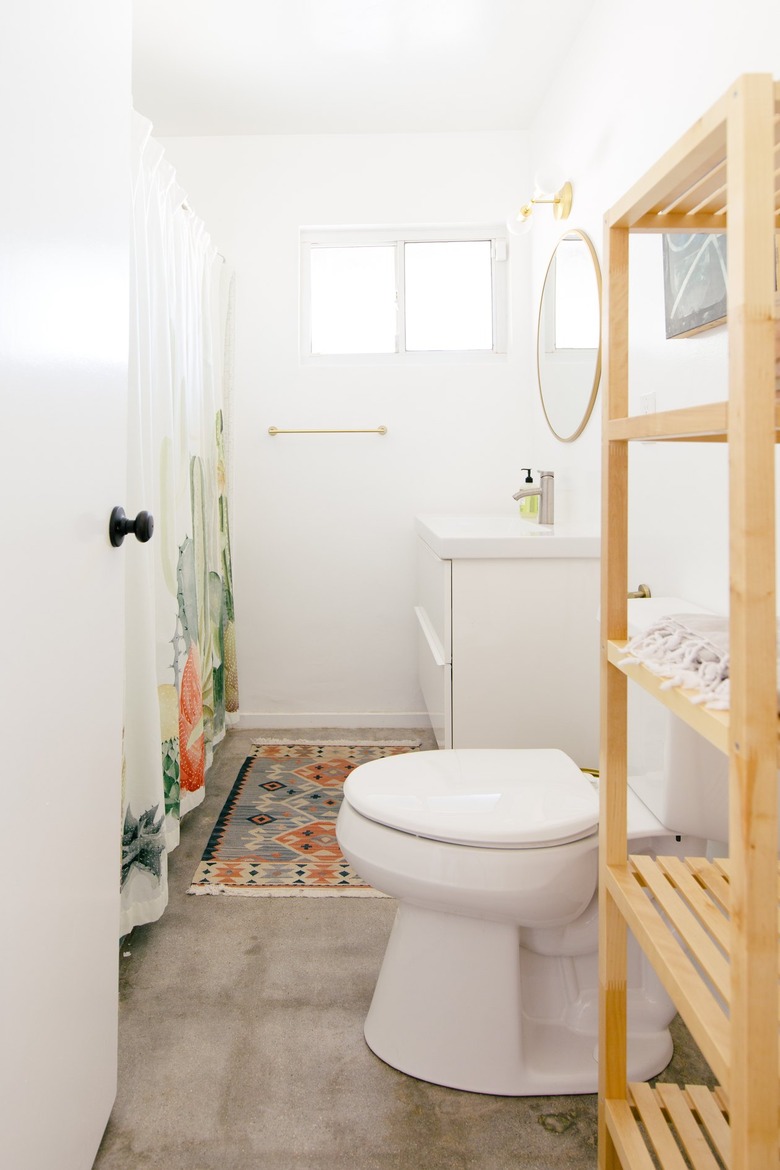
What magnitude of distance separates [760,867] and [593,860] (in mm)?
667

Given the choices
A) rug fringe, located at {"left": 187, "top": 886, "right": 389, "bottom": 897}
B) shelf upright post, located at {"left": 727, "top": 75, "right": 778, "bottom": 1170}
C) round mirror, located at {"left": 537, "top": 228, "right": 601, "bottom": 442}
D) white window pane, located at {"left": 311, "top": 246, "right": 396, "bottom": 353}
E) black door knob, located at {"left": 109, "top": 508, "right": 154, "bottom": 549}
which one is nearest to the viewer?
shelf upright post, located at {"left": 727, "top": 75, "right": 778, "bottom": 1170}

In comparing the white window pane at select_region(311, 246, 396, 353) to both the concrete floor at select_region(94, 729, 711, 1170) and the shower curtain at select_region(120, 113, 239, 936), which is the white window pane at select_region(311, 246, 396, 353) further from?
the concrete floor at select_region(94, 729, 711, 1170)

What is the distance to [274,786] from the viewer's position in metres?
2.85

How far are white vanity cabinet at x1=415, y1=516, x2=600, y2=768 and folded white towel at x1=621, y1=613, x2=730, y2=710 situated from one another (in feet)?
3.74

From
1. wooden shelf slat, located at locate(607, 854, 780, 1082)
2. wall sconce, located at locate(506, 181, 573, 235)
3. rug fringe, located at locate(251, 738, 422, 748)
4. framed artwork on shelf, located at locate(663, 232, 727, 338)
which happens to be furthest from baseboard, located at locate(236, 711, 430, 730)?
wooden shelf slat, located at locate(607, 854, 780, 1082)

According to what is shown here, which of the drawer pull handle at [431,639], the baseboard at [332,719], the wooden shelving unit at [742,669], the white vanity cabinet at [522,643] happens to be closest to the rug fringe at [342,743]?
the baseboard at [332,719]

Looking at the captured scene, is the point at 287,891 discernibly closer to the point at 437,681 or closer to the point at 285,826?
the point at 285,826

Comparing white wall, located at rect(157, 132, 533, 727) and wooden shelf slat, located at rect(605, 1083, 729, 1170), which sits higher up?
white wall, located at rect(157, 132, 533, 727)

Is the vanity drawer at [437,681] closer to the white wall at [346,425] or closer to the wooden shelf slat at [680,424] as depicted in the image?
the white wall at [346,425]

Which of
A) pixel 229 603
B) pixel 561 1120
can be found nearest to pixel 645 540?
pixel 561 1120

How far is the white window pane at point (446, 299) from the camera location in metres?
3.50

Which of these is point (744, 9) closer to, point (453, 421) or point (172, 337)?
A: point (172, 337)

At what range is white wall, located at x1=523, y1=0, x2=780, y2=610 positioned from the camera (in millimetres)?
1565

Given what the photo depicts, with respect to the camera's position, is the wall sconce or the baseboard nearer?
the wall sconce
